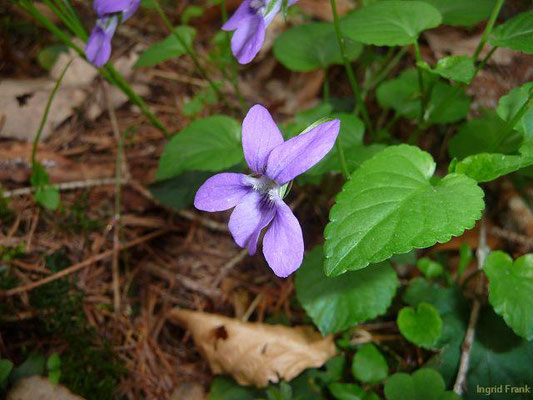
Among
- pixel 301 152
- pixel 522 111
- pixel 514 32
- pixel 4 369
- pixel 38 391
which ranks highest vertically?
pixel 301 152

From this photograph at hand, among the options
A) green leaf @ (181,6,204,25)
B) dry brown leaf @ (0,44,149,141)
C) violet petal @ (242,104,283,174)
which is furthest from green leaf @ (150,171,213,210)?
green leaf @ (181,6,204,25)

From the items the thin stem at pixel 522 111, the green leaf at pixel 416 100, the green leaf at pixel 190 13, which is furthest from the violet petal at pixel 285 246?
the green leaf at pixel 190 13

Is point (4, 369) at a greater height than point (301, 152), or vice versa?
point (301, 152)

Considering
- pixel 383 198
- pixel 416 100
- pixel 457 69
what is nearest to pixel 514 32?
pixel 457 69

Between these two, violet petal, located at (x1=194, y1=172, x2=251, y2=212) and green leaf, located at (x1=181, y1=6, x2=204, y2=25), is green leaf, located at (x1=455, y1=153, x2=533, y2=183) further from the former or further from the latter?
green leaf, located at (x1=181, y1=6, x2=204, y2=25)

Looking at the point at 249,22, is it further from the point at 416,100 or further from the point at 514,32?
the point at 416,100

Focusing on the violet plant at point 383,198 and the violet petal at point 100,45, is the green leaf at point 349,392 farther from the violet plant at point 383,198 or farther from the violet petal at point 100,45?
the violet petal at point 100,45

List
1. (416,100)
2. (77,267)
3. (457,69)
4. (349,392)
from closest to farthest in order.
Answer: (457,69) → (349,392) → (77,267) → (416,100)
